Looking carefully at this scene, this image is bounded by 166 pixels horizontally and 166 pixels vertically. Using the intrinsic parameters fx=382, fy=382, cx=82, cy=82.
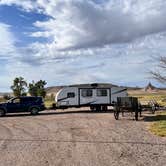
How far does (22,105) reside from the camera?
3581cm

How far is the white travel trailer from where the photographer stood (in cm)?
3775

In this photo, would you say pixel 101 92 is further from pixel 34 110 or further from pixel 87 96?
pixel 34 110

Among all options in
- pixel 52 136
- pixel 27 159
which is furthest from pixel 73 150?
pixel 52 136

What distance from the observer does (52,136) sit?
56.1 ft

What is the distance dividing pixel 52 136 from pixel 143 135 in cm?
408

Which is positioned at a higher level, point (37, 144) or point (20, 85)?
point (20, 85)

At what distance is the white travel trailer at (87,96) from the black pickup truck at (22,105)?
244cm

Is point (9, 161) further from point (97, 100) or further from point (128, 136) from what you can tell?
point (97, 100)

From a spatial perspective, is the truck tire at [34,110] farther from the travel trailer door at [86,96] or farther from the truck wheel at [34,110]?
the travel trailer door at [86,96]

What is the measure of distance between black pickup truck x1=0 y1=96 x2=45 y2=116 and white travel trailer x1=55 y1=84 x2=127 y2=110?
244cm

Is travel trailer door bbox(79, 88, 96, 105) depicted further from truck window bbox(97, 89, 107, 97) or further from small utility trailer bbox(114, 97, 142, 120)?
small utility trailer bbox(114, 97, 142, 120)

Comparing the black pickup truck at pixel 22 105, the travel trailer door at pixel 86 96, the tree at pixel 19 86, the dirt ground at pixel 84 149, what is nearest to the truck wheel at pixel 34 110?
the black pickup truck at pixel 22 105

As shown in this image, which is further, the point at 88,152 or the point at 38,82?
the point at 38,82

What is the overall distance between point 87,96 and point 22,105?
6527 millimetres
